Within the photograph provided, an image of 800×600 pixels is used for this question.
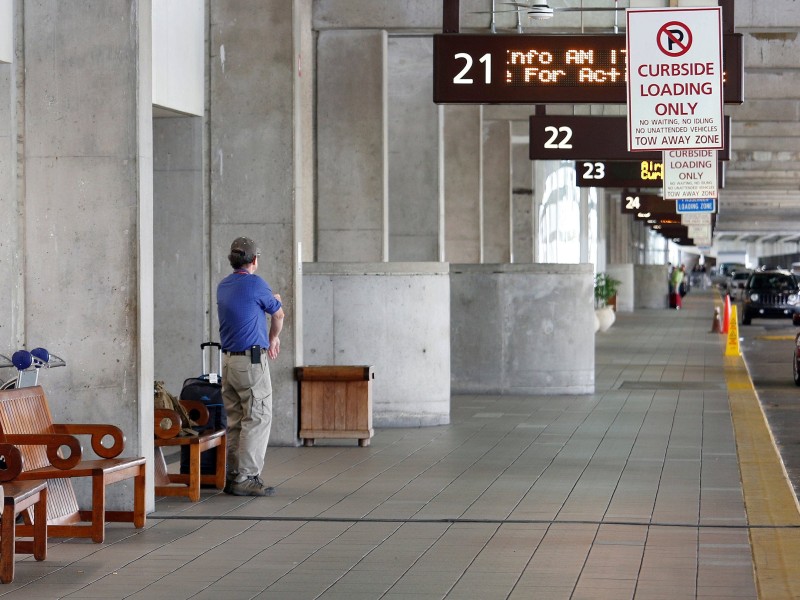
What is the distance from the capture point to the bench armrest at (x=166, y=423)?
9875 mm

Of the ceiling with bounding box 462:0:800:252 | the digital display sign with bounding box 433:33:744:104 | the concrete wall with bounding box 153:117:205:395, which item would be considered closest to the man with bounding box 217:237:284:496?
the concrete wall with bounding box 153:117:205:395

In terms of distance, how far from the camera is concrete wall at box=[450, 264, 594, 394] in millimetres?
19062

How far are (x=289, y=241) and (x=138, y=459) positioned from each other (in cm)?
472

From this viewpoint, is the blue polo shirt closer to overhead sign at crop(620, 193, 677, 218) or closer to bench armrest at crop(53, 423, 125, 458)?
bench armrest at crop(53, 423, 125, 458)

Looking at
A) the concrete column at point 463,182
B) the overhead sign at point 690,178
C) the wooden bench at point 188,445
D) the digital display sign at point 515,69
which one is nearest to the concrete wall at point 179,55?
the digital display sign at point 515,69

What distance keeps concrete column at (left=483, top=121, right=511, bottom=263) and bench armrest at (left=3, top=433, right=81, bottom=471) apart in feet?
64.9

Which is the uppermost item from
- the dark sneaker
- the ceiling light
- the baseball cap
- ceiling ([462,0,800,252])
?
ceiling ([462,0,800,252])

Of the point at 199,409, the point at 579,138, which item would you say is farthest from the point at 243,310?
the point at 579,138

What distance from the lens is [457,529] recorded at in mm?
8844

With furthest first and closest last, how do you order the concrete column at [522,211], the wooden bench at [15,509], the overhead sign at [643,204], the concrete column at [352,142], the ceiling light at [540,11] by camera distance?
1. the overhead sign at [643,204]
2. the concrete column at [522,211]
3. the concrete column at [352,142]
4. the ceiling light at [540,11]
5. the wooden bench at [15,509]

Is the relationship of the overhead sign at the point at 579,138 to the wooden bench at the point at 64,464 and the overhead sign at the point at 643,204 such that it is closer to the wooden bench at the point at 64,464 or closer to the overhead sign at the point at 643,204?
the wooden bench at the point at 64,464

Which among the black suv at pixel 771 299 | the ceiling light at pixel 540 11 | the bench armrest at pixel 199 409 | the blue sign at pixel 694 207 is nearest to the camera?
Result: the bench armrest at pixel 199 409

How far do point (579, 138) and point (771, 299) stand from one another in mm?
26748

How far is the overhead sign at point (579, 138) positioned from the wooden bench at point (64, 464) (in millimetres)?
9380
